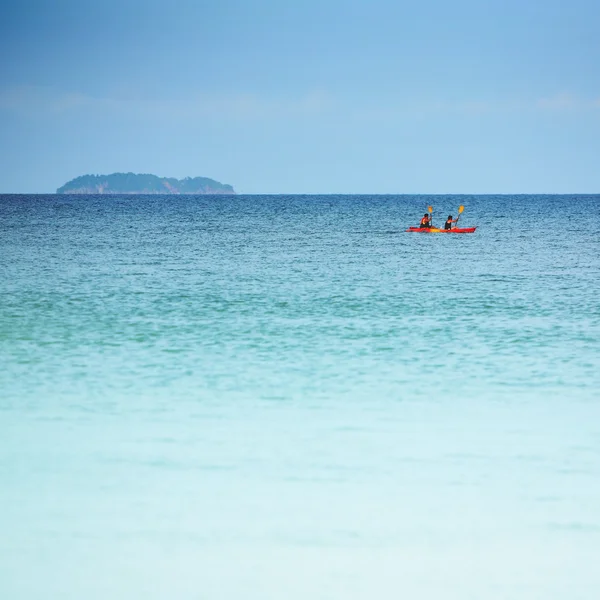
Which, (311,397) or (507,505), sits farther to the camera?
(311,397)

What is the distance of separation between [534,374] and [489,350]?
1.76 meters

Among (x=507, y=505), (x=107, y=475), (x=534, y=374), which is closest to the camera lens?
→ (x=507, y=505)

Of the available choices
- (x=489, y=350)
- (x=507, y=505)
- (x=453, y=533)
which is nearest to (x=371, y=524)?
(x=453, y=533)

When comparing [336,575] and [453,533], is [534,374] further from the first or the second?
[336,575]

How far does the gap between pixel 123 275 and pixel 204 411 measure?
660 inches

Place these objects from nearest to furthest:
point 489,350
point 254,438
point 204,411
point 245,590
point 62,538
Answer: point 245,590 → point 62,538 → point 254,438 → point 204,411 → point 489,350

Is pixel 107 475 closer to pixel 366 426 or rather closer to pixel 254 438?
pixel 254 438

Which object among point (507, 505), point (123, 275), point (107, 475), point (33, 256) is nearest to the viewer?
point (507, 505)

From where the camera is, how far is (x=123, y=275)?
89.6 feet

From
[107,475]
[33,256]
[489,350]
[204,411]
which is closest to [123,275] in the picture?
[33,256]

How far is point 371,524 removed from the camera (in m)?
7.61

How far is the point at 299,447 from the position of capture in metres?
9.65

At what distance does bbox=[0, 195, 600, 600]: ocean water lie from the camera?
22.4 feet

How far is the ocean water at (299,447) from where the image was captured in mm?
6832
